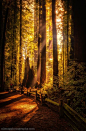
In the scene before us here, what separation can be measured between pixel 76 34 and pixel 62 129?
613cm

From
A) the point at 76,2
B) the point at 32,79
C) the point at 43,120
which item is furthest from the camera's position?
the point at 32,79

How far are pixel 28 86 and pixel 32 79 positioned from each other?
1479 mm

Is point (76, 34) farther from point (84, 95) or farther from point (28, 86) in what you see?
point (28, 86)

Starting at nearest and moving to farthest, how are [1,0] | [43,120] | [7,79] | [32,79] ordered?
[43,120] → [1,0] → [32,79] → [7,79]

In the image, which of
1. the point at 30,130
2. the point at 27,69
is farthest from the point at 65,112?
the point at 27,69

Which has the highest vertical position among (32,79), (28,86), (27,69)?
(27,69)

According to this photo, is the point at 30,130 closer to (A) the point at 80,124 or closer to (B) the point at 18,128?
(B) the point at 18,128

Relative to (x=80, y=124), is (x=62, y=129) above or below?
below

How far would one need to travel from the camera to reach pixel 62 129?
4836 millimetres

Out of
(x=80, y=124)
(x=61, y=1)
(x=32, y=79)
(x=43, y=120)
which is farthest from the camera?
(x=32, y=79)

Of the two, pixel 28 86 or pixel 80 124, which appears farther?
pixel 28 86

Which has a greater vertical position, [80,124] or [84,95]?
[84,95]

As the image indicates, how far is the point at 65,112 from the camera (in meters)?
5.87

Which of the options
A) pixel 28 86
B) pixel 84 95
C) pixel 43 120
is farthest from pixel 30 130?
pixel 28 86
